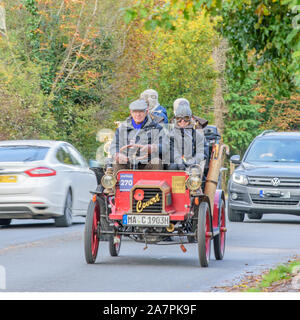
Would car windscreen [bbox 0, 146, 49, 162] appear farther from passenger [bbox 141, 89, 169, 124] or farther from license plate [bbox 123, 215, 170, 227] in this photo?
license plate [bbox 123, 215, 170, 227]

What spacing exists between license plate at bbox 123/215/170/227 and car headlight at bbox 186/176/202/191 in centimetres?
49

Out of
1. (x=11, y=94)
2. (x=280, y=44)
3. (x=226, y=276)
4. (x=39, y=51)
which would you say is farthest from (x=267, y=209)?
(x=39, y=51)

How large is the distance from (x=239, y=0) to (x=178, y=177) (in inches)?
94.6

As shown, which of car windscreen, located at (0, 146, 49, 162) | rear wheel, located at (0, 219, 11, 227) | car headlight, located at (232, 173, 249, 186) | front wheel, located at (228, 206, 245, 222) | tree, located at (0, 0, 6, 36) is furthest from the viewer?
tree, located at (0, 0, 6, 36)

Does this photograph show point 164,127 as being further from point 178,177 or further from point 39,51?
point 39,51

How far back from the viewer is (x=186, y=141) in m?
13.3

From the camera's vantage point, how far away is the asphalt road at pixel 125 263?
1055cm

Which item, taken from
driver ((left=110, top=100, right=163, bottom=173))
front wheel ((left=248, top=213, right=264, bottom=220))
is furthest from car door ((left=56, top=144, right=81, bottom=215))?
driver ((left=110, top=100, right=163, bottom=173))

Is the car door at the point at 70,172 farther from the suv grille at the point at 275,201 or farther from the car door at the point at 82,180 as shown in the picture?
the suv grille at the point at 275,201

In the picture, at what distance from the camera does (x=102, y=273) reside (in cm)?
1159

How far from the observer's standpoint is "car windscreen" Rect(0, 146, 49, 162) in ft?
61.6

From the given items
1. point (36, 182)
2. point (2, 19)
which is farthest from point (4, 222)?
point (2, 19)

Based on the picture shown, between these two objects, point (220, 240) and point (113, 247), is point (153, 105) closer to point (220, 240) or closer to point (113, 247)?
point (113, 247)

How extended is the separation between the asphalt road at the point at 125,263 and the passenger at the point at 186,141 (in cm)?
134
